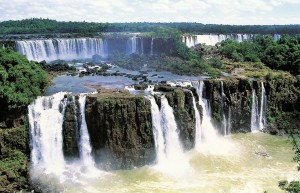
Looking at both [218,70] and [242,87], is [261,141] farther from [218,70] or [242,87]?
[218,70]

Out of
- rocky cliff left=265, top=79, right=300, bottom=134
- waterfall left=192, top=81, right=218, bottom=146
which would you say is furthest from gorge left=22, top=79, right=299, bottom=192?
rocky cliff left=265, top=79, right=300, bottom=134

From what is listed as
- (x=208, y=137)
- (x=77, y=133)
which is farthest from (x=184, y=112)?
(x=77, y=133)

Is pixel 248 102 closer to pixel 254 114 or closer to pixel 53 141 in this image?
pixel 254 114

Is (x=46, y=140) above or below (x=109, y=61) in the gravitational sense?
below

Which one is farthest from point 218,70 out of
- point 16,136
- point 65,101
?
point 16,136

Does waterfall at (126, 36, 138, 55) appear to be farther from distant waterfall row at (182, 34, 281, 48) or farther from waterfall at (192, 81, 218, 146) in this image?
waterfall at (192, 81, 218, 146)

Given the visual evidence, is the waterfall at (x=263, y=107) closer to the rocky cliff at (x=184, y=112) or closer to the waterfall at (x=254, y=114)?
the waterfall at (x=254, y=114)
